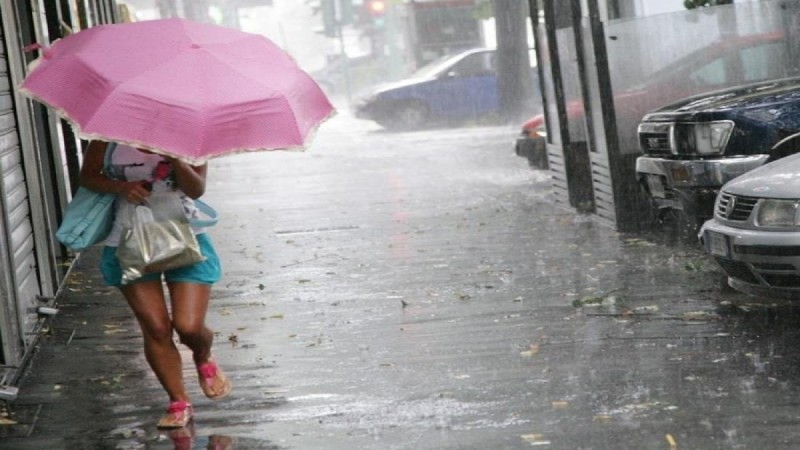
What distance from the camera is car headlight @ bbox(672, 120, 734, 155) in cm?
1072

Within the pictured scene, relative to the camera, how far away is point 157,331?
21.7 feet

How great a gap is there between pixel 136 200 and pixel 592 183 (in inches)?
336

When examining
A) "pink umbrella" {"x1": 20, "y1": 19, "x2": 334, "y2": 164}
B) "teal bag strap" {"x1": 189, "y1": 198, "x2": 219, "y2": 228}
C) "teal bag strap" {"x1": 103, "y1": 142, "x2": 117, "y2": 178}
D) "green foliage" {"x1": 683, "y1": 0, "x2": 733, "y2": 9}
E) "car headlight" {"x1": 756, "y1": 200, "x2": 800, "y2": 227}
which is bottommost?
"car headlight" {"x1": 756, "y1": 200, "x2": 800, "y2": 227}

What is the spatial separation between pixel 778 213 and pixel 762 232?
13 centimetres

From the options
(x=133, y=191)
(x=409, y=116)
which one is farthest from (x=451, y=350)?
(x=409, y=116)

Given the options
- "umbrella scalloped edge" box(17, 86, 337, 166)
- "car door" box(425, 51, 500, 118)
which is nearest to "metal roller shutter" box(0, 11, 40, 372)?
"umbrella scalloped edge" box(17, 86, 337, 166)

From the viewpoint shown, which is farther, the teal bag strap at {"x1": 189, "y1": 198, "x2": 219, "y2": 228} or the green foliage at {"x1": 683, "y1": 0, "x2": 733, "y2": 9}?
the green foliage at {"x1": 683, "y1": 0, "x2": 733, "y2": 9}

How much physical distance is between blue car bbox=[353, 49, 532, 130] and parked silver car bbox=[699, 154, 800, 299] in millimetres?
26204

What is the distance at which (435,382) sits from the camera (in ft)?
24.2

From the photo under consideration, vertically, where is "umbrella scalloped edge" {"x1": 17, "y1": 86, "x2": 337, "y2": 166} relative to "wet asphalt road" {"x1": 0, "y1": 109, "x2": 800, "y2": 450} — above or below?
above

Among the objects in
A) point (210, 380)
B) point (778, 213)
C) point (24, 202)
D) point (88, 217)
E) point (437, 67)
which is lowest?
point (437, 67)

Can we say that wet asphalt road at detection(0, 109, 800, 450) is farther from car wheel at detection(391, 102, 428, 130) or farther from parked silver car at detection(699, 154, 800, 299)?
car wheel at detection(391, 102, 428, 130)

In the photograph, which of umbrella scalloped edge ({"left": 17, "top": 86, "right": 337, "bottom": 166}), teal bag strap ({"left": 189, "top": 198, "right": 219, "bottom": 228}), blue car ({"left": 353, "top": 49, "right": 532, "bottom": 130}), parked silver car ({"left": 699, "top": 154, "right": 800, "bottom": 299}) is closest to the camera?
umbrella scalloped edge ({"left": 17, "top": 86, "right": 337, "bottom": 166})

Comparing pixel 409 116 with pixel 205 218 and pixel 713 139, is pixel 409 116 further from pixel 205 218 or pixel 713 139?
pixel 205 218
